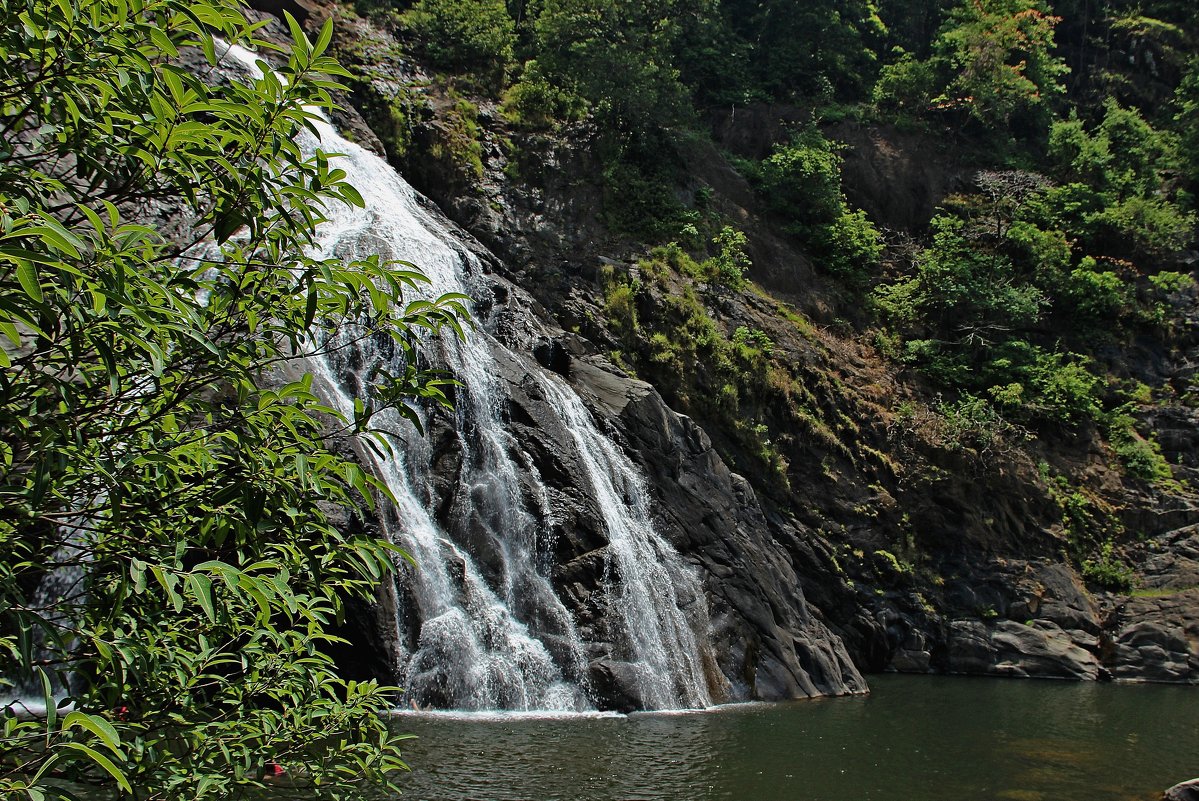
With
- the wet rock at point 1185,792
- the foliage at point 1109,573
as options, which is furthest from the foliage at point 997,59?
the wet rock at point 1185,792

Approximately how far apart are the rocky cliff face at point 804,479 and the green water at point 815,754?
8.37 ft

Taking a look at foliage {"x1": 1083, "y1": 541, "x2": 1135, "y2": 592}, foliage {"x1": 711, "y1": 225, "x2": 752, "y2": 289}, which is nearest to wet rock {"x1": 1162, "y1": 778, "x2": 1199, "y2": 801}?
foliage {"x1": 1083, "y1": 541, "x2": 1135, "y2": 592}

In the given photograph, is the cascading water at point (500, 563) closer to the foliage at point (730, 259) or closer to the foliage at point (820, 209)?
the foliage at point (730, 259)

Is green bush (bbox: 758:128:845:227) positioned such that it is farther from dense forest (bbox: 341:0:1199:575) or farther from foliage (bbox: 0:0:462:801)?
foliage (bbox: 0:0:462:801)

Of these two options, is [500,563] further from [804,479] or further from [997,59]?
[997,59]

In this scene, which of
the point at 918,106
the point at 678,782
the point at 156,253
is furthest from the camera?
the point at 918,106

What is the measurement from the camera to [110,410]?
124 inches

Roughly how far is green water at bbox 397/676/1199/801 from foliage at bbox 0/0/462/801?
5.68m

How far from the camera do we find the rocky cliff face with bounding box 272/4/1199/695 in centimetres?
1761

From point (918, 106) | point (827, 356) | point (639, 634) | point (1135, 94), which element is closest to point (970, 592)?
point (827, 356)

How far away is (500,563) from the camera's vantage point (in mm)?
14344

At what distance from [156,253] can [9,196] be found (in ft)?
2.49

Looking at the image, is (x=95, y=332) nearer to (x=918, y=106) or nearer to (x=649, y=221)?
(x=649, y=221)

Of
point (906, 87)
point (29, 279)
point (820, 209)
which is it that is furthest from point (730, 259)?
point (29, 279)
